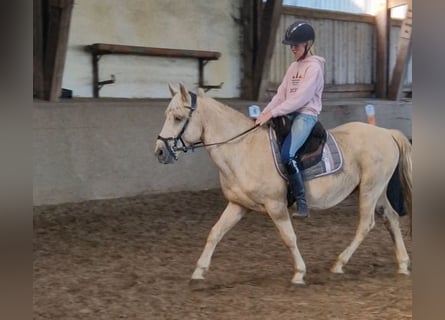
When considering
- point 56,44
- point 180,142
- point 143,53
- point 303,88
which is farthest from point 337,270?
point 143,53

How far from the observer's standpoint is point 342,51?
33.0 feet

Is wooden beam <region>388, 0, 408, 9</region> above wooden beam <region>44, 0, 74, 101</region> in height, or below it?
above

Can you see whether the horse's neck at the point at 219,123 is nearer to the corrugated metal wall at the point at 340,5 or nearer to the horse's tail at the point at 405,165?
the horse's tail at the point at 405,165

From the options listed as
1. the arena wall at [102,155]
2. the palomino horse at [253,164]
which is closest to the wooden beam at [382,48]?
the arena wall at [102,155]

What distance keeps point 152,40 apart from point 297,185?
4.79 m

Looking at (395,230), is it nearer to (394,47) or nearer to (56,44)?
(56,44)

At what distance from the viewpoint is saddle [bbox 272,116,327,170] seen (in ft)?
11.5

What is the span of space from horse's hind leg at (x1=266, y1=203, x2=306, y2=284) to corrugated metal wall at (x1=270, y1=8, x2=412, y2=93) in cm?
566

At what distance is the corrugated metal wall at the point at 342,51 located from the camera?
9109 millimetres

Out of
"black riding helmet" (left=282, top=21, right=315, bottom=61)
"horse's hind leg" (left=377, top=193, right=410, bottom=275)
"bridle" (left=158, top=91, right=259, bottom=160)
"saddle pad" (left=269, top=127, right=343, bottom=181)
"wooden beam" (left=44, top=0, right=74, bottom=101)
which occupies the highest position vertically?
"wooden beam" (left=44, top=0, right=74, bottom=101)

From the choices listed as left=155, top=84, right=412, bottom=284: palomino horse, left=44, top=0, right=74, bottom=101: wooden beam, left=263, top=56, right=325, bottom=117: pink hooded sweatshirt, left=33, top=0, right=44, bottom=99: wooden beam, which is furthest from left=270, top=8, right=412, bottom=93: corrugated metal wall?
left=263, top=56, right=325, bottom=117: pink hooded sweatshirt

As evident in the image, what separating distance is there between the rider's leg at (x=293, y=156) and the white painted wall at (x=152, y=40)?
13.7 ft

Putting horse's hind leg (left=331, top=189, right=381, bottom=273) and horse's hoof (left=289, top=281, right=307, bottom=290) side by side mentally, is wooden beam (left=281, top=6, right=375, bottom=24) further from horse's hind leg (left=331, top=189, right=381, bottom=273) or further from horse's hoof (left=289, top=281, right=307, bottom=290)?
horse's hoof (left=289, top=281, right=307, bottom=290)
